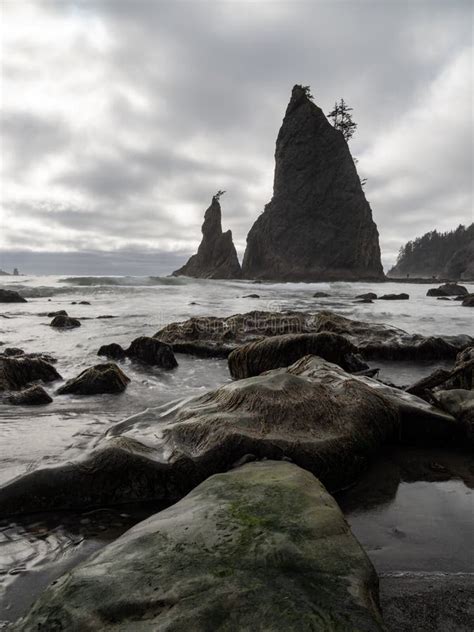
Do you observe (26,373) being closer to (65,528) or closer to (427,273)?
(65,528)

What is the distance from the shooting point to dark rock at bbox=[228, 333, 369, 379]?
18.3ft

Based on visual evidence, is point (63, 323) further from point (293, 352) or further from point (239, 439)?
point (239, 439)

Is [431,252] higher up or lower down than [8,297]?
higher up

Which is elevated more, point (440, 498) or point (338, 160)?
point (338, 160)

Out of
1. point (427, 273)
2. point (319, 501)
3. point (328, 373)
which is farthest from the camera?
point (427, 273)

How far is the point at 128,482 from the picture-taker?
2.45 meters

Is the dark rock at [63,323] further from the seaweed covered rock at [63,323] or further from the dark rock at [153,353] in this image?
the dark rock at [153,353]

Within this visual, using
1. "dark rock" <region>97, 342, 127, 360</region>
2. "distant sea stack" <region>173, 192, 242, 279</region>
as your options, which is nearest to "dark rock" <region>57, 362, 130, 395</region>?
"dark rock" <region>97, 342, 127, 360</region>

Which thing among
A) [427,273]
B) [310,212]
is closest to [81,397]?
[310,212]

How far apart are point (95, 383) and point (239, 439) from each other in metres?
2.91

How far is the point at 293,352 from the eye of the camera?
5.59 meters

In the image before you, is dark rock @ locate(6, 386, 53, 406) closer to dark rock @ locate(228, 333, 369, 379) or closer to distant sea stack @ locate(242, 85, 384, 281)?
dark rock @ locate(228, 333, 369, 379)

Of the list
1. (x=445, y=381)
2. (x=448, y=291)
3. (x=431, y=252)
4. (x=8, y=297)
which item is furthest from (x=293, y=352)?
(x=431, y=252)

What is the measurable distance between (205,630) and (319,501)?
80 centimetres
